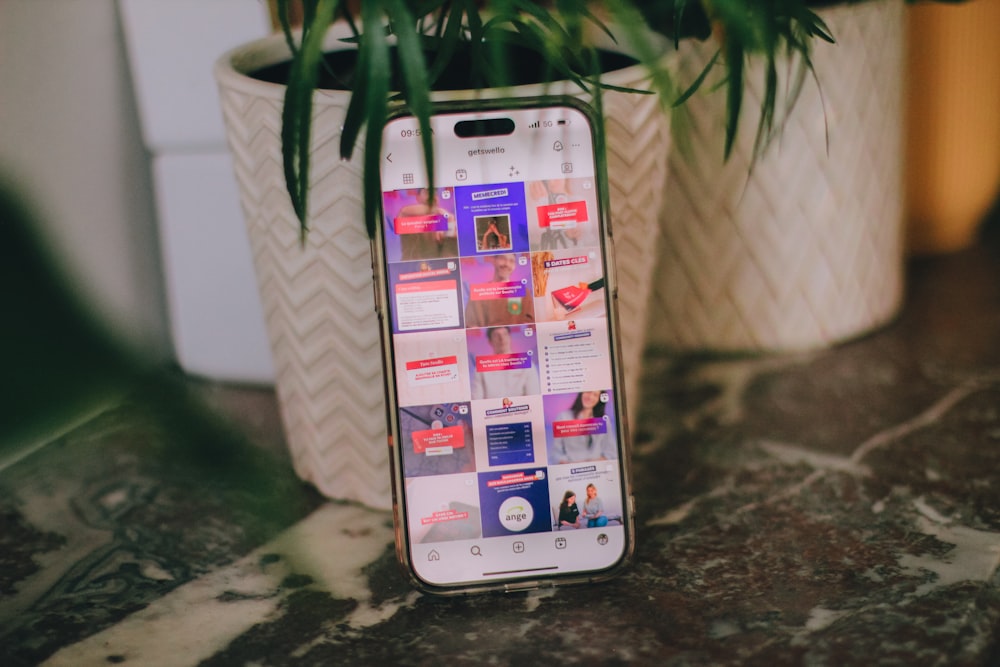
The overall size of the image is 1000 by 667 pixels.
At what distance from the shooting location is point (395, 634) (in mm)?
586

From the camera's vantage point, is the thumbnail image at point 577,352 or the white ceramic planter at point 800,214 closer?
the thumbnail image at point 577,352

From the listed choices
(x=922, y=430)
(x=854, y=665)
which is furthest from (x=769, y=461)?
(x=854, y=665)

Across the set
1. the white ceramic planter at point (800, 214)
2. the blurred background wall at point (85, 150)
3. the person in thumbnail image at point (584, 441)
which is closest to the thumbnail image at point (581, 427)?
the person in thumbnail image at point (584, 441)

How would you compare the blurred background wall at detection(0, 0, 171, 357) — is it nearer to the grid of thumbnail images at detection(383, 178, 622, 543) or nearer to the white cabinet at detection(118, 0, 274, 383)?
the white cabinet at detection(118, 0, 274, 383)

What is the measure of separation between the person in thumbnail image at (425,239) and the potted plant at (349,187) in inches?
1.5

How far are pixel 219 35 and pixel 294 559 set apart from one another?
44 cm

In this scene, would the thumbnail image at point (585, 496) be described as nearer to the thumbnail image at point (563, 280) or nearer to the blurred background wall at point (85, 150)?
the thumbnail image at point (563, 280)

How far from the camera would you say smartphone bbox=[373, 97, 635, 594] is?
604 mm

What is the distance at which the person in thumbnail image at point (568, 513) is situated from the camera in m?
0.61

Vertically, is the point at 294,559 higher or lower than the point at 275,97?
lower

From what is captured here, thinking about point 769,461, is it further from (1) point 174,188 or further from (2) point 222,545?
(1) point 174,188

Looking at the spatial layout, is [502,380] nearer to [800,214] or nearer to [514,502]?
[514,502]

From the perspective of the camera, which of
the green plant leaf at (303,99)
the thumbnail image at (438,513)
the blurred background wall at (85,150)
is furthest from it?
the blurred background wall at (85,150)

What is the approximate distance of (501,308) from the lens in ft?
2.01
